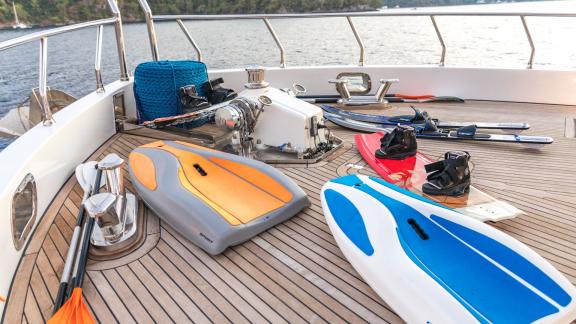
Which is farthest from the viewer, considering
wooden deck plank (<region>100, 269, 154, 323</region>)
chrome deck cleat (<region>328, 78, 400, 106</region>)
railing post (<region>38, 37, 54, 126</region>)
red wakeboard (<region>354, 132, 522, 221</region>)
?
chrome deck cleat (<region>328, 78, 400, 106</region>)

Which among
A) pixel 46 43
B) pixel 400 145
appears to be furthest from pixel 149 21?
pixel 400 145

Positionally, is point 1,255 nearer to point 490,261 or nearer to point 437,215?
point 437,215


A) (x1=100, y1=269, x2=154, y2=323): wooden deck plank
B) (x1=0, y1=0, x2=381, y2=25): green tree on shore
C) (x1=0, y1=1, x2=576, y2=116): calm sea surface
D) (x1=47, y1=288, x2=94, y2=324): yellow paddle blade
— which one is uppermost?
(x1=0, y1=0, x2=381, y2=25): green tree on shore

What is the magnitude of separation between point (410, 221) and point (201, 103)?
2.41 metres

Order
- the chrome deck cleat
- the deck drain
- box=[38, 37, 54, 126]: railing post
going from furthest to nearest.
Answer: the chrome deck cleat < the deck drain < box=[38, 37, 54, 126]: railing post

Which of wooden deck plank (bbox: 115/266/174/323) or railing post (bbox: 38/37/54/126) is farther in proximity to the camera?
railing post (bbox: 38/37/54/126)

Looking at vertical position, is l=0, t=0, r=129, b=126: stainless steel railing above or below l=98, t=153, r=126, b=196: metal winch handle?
above

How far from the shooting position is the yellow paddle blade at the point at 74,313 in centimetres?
162

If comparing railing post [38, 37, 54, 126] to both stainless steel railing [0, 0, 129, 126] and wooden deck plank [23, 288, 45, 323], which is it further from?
wooden deck plank [23, 288, 45, 323]

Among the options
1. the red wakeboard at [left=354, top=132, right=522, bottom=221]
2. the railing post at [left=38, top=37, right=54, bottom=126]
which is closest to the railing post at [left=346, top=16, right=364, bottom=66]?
the red wakeboard at [left=354, top=132, right=522, bottom=221]

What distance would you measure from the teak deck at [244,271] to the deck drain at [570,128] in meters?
1.29

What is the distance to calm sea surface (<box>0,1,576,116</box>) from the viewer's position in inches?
496

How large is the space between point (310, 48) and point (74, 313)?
1346 centimetres

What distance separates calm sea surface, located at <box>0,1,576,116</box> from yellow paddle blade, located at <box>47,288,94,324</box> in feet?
27.1
